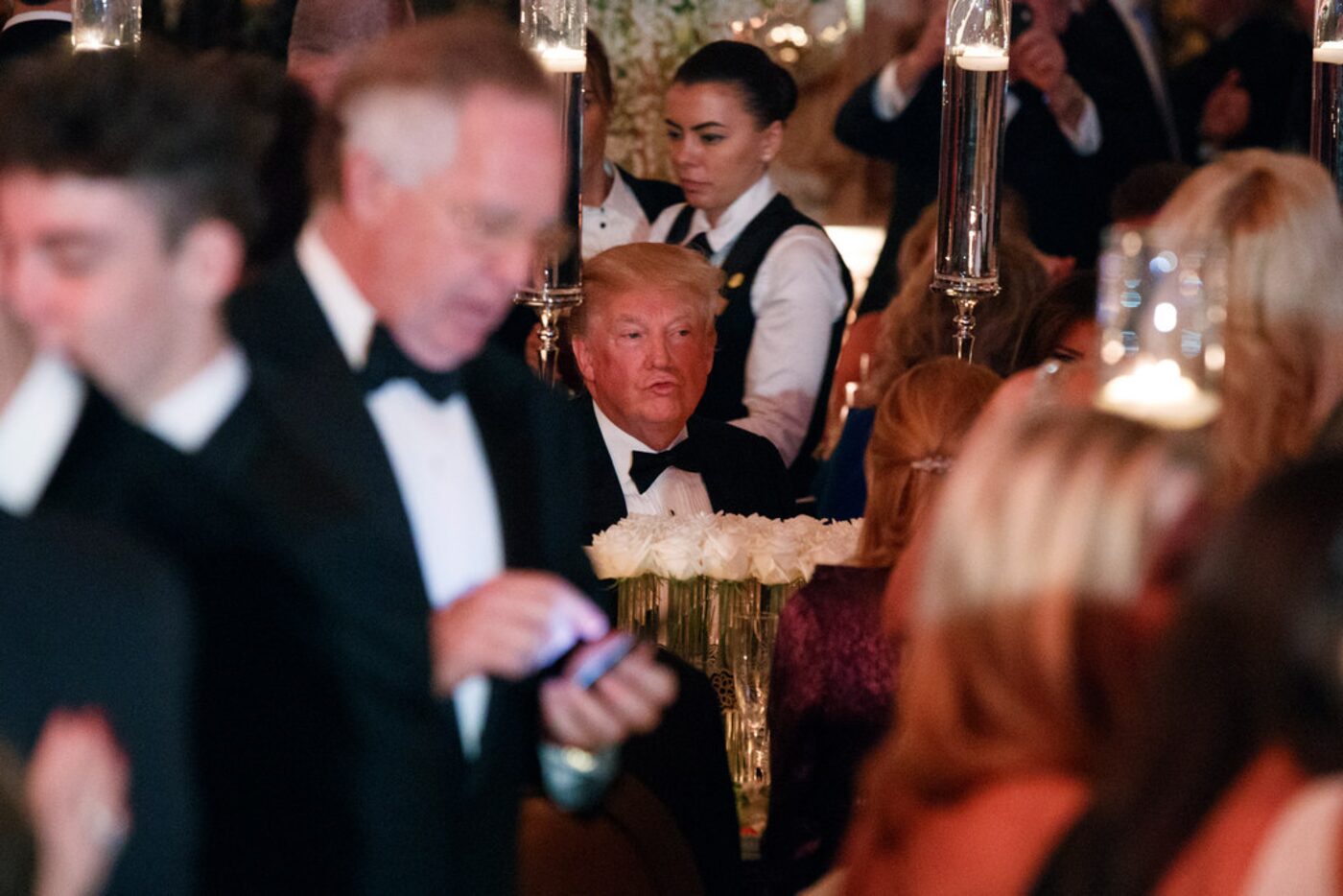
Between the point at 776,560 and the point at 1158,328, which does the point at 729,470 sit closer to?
the point at 776,560

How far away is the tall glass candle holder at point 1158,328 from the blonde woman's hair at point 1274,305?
0.33 meters

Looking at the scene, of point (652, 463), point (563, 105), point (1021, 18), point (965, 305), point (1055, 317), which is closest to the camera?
point (563, 105)

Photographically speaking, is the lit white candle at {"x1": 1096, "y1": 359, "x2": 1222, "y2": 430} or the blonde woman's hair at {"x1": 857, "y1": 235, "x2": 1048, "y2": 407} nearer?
the lit white candle at {"x1": 1096, "y1": 359, "x2": 1222, "y2": 430}

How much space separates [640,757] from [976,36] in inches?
47.4

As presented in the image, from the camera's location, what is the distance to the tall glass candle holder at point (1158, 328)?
1522 millimetres

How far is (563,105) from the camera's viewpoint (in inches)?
86.5

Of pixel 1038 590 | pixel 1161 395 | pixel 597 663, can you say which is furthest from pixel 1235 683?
pixel 597 663

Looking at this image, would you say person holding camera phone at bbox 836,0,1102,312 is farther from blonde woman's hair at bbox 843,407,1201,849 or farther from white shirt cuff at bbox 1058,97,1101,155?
blonde woman's hair at bbox 843,407,1201,849

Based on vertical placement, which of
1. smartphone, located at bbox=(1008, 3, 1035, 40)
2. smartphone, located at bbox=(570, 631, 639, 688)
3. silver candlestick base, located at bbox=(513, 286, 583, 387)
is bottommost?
smartphone, located at bbox=(570, 631, 639, 688)

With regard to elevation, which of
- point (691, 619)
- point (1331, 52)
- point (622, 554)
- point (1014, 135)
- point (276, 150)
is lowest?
point (691, 619)

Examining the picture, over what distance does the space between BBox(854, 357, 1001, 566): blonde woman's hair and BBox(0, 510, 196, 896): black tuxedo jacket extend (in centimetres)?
108

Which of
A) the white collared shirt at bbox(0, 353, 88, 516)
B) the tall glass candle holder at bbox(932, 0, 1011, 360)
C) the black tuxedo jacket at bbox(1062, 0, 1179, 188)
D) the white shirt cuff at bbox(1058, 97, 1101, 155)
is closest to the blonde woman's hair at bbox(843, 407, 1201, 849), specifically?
the white collared shirt at bbox(0, 353, 88, 516)

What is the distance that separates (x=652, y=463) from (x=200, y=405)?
1.65 meters

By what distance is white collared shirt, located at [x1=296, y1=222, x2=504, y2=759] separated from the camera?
1.50 meters
